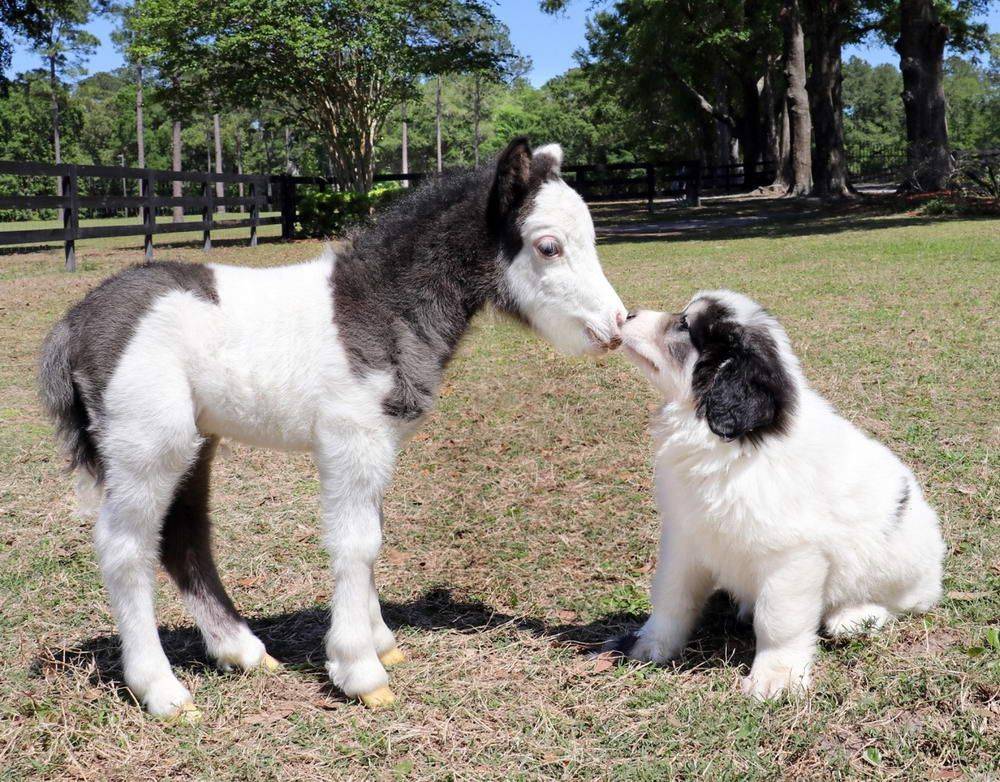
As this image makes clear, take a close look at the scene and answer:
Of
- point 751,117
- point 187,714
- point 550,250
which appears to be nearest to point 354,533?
point 187,714

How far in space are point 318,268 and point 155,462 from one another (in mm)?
1018

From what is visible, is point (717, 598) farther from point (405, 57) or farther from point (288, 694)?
point (405, 57)

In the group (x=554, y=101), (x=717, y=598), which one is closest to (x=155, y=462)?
(x=717, y=598)

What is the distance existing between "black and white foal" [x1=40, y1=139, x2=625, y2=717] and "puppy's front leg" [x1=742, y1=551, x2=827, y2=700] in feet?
3.76

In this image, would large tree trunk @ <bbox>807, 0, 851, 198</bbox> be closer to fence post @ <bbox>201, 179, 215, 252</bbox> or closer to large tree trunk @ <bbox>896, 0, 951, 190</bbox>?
large tree trunk @ <bbox>896, 0, 951, 190</bbox>

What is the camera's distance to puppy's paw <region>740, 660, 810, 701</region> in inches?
141

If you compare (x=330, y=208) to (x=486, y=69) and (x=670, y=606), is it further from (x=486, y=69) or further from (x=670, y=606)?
(x=670, y=606)

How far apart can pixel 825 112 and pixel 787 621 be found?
2936cm

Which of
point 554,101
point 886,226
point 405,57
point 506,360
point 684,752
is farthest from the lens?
point 554,101

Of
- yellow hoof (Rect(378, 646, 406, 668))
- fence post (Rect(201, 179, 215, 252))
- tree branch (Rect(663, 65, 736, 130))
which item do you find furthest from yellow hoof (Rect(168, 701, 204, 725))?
tree branch (Rect(663, 65, 736, 130))

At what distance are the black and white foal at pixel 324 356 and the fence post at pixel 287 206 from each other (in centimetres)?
2342

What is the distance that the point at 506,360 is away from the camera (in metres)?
9.88

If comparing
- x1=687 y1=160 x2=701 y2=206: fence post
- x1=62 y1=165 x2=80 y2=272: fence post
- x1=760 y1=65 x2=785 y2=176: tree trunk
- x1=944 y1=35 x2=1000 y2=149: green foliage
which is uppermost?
x1=944 y1=35 x2=1000 y2=149: green foliage

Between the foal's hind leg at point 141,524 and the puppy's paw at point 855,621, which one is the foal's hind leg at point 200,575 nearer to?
the foal's hind leg at point 141,524
